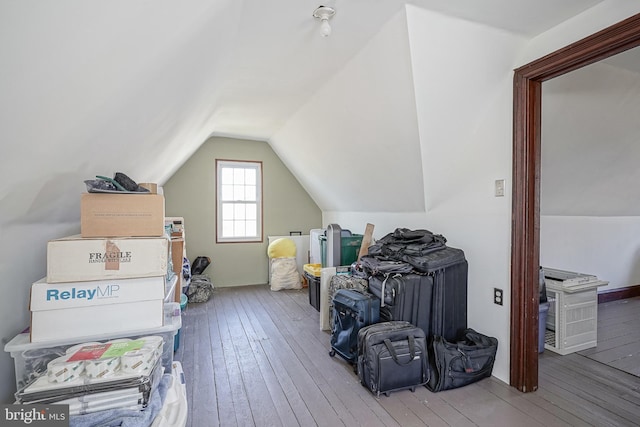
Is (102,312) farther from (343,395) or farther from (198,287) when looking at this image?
(198,287)

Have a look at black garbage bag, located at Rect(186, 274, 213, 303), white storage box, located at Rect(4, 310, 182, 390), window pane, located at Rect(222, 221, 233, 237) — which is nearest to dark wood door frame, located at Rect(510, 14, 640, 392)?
white storage box, located at Rect(4, 310, 182, 390)

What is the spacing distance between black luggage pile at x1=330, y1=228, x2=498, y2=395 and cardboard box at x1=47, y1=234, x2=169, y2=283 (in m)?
1.44

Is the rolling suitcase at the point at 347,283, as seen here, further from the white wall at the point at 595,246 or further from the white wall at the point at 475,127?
the white wall at the point at 595,246

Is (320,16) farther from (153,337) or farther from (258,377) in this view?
(258,377)

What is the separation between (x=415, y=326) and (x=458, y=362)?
36 centimetres

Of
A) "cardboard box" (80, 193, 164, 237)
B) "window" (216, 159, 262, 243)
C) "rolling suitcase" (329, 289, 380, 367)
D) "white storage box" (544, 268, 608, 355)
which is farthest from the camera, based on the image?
"window" (216, 159, 262, 243)

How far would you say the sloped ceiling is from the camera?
2.72 feet

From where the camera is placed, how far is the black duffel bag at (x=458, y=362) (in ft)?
7.17

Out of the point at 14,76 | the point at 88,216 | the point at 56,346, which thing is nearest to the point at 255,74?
the point at 88,216

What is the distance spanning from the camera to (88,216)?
1432 millimetres

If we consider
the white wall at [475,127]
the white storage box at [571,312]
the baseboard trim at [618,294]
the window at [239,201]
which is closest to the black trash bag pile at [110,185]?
the white wall at [475,127]

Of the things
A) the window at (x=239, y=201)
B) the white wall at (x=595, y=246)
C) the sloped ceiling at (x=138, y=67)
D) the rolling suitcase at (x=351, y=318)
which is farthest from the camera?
the window at (x=239, y=201)

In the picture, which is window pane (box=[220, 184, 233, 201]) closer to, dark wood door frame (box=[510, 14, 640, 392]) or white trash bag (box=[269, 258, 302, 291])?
white trash bag (box=[269, 258, 302, 291])

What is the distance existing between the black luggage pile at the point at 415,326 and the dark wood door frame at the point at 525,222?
21 centimetres
